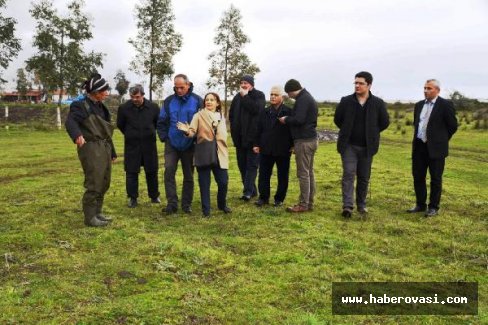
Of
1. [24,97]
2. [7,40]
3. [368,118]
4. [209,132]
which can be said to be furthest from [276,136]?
[24,97]

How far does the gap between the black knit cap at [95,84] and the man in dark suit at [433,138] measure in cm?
538

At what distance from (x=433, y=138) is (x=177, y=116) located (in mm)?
4391

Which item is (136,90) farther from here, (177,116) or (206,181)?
(206,181)

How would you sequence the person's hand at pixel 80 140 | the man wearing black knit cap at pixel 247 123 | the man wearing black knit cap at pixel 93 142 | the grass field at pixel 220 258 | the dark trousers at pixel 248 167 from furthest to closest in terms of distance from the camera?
1. the dark trousers at pixel 248 167
2. the man wearing black knit cap at pixel 247 123
3. the man wearing black knit cap at pixel 93 142
4. the person's hand at pixel 80 140
5. the grass field at pixel 220 258

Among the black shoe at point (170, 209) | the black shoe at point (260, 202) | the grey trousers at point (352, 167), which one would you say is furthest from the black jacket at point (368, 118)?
the black shoe at point (170, 209)

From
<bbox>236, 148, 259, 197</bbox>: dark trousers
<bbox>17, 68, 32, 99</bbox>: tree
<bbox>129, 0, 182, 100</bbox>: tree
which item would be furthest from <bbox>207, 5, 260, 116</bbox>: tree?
<bbox>17, 68, 32, 99</bbox>: tree

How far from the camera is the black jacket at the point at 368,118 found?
25.7ft

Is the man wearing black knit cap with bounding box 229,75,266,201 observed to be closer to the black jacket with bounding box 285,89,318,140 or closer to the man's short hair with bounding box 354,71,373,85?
the black jacket with bounding box 285,89,318,140

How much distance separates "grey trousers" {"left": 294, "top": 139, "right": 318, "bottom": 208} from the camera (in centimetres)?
809

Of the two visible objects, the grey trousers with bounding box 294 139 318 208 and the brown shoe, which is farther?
the brown shoe

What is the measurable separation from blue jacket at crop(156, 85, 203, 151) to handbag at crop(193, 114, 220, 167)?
0.29 m

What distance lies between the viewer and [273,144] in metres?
8.47

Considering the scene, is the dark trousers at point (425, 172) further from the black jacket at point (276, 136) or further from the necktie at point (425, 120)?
the black jacket at point (276, 136)

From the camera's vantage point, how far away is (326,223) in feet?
24.9
